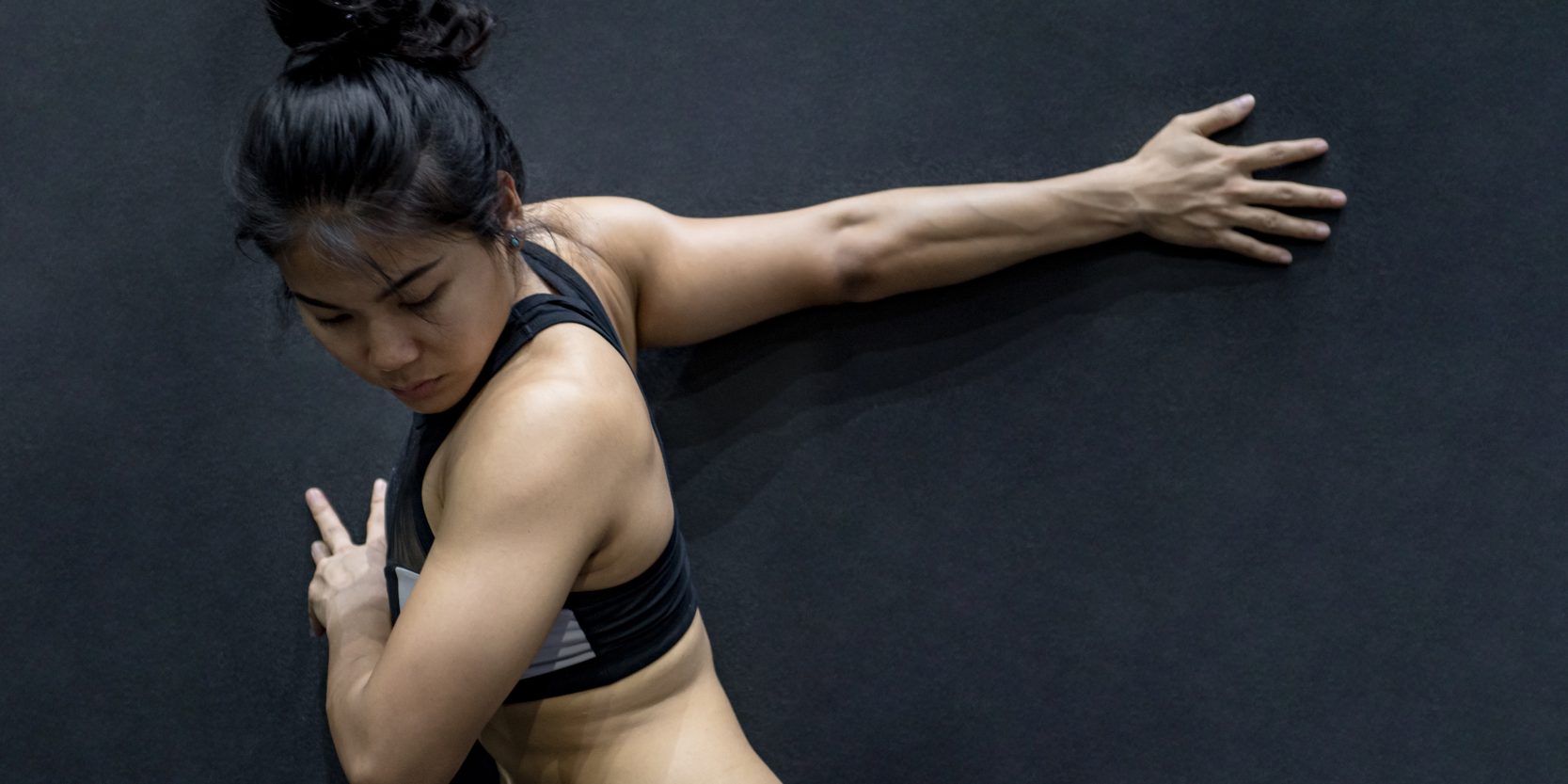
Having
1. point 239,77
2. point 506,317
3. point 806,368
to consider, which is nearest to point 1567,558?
point 806,368

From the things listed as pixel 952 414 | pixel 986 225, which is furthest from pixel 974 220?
pixel 952 414

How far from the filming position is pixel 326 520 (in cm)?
194

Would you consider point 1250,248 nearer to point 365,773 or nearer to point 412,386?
point 412,386

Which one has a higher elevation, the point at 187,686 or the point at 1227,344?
the point at 1227,344

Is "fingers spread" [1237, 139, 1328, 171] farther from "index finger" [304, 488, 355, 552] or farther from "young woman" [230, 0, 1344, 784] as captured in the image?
"index finger" [304, 488, 355, 552]

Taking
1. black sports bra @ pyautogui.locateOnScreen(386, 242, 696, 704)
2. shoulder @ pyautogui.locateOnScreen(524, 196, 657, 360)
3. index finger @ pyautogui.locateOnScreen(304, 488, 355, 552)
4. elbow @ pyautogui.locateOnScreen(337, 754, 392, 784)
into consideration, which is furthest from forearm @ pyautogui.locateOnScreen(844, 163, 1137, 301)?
elbow @ pyautogui.locateOnScreen(337, 754, 392, 784)

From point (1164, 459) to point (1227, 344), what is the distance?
190mm

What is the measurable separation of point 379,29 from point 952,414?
1010 mm

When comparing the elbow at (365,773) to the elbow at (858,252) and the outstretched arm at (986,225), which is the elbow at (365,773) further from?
the elbow at (858,252)

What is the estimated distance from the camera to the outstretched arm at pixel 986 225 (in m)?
1.86

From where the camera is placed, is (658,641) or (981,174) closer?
(658,641)

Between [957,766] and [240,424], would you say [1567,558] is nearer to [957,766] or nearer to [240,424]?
[957,766]

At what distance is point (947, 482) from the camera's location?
196 centimetres

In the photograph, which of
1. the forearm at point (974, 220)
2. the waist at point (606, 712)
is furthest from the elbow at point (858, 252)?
the waist at point (606, 712)
